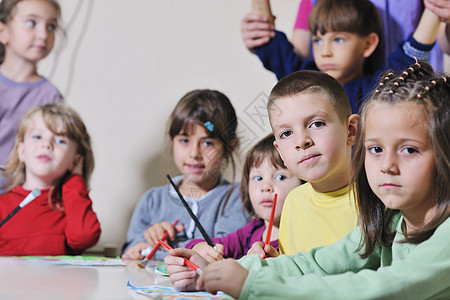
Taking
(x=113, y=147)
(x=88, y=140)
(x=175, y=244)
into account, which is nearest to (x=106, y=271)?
(x=175, y=244)

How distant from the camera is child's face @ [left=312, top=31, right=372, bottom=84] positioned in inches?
60.8

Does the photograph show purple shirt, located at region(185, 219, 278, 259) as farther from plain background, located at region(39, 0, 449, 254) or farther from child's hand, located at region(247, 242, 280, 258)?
plain background, located at region(39, 0, 449, 254)

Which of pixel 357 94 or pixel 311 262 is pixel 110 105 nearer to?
pixel 357 94

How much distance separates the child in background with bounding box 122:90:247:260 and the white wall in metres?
0.40

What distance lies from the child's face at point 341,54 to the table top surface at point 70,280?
720 mm

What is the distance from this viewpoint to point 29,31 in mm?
1925

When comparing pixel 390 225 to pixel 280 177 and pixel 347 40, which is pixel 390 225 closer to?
pixel 280 177

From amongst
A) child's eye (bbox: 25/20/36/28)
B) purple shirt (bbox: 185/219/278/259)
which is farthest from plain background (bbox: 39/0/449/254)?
purple shirt (bbox: 185/219/278/259)

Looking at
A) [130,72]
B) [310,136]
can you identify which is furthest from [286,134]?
[130,72]

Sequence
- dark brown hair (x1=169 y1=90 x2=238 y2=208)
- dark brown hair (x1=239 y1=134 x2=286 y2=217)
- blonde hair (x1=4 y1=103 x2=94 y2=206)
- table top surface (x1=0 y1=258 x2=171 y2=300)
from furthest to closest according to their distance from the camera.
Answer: blonde hair (x1=4 y1=103 x2=94 y2=206), dark brown hair (x1=169 y1=90 x2=238 y2=208), dark brown hair (x1=239 y1=134 x2=286 y2=217), table top surface (x1=0 y1=258 x2=171 y2=300)

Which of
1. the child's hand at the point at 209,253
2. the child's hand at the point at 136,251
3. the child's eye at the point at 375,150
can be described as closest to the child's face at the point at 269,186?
the child's hand at the point at 209,253

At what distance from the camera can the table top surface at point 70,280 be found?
3.03 ft

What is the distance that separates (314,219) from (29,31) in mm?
1345

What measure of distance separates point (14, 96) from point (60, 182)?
0.41m
